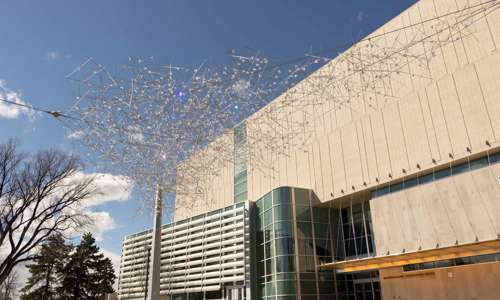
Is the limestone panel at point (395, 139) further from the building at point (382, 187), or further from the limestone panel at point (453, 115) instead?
the limestone panel at point (453, 115)

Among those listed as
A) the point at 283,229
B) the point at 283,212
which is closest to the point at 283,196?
the point at 283,212

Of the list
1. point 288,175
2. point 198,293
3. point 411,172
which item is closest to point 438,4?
point 411,172

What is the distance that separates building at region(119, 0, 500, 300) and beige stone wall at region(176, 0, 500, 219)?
0.23 feet

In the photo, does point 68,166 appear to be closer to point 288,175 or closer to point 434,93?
point 288,175

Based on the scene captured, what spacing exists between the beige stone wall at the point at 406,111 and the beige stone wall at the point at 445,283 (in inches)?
221

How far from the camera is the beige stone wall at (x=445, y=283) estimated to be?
1781 cm

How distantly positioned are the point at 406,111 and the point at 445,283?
10063 millimetres

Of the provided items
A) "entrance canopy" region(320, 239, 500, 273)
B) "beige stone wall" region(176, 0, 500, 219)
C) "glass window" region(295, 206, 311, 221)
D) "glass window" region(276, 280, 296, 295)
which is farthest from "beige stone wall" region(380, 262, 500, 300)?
"glass window" region(295, 206, 311, 221)

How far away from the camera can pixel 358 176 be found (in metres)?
25.8

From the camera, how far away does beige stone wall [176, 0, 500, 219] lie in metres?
19.1

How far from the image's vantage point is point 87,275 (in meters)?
44.4

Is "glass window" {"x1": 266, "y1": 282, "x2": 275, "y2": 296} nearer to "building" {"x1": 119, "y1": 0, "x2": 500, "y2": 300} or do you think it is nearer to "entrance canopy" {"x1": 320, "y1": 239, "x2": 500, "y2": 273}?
"building" {"x1": 119, "y1": 0, "x2": 500, "y2": 300}

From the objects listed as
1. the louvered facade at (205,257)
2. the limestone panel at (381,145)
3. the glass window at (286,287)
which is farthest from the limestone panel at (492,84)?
the louvered facade at (205,257)

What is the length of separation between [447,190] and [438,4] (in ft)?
37.4
